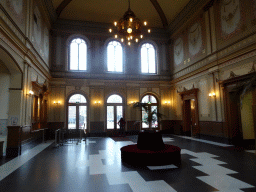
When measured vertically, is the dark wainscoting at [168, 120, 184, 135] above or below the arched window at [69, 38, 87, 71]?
below

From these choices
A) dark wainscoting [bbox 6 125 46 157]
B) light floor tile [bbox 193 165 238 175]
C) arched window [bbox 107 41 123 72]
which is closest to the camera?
light floor tile [bbox 193 165 238 175]

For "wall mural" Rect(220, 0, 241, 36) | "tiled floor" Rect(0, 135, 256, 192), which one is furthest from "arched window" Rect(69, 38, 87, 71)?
"wall mural" Rect(220, 0, 241, 36)

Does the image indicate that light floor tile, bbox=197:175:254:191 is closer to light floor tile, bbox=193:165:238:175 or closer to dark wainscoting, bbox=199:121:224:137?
light floor tile, bbox=193:165:238:175

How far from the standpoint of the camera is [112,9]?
1317cm

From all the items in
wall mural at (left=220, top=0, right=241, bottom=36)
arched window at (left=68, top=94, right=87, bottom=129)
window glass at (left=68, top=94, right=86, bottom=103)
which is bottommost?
arched window at (left=68, top=94, right=87, bottom=129)

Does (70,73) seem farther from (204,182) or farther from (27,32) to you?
(204,182)

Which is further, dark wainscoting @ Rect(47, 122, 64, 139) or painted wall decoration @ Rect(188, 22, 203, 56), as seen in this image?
dark wainscoting @ Rect(47, 122, 64, 139)

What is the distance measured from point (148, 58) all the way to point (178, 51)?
2337 mm

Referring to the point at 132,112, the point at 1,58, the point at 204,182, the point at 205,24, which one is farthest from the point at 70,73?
the point at 204,182

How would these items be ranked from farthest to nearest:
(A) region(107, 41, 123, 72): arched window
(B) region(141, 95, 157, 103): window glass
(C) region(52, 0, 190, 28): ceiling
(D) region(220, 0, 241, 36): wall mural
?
Result: (B) region(141, 95, 157, 103): window glass, (A) region(107, 41, 123, 72): arched window, (C) region(52, 0, 190, 28): ceiling, (D) region(220, 0, 241, 36): wall mural

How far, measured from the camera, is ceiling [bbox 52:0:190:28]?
1262 cm

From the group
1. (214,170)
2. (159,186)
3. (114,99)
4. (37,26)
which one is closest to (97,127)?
(114,99)

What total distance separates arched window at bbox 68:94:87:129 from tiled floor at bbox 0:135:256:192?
7.09 m

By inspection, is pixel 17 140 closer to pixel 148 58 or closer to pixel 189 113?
pixel 189 113
